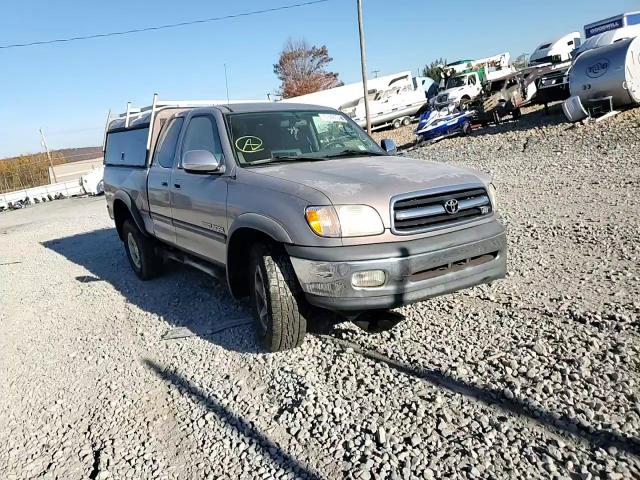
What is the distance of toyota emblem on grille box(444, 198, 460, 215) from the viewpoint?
363 cm

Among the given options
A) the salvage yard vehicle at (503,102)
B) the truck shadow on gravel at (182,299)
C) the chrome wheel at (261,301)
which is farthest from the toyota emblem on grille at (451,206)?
the salvage yard vehicle at (503,102)

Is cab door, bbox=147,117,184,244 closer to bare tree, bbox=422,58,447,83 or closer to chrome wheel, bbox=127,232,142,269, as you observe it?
chrome wheel, bbox=127,232,142,269

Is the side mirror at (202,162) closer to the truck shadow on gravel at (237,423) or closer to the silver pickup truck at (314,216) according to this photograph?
the silver pickup truck at (314,216)

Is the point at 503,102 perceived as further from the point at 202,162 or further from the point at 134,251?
the point at 202,162

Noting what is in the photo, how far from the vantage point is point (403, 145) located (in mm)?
21797

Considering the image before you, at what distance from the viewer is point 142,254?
641cm

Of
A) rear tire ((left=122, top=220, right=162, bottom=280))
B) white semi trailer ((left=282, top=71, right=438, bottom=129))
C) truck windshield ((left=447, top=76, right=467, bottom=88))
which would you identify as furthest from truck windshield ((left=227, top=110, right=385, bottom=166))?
truck windshield ((left=447, top=76, right=467, bottom=88))

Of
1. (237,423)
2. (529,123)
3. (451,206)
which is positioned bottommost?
(237,423)

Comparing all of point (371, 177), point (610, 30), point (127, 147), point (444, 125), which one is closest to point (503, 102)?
point (444, 125)

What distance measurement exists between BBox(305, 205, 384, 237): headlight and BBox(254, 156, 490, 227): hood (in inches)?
1.8

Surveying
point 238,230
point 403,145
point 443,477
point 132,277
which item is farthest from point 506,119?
point 443,477

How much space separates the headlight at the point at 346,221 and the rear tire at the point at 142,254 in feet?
11.8

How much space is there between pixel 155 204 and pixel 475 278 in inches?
143

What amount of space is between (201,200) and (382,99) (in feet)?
86.1
